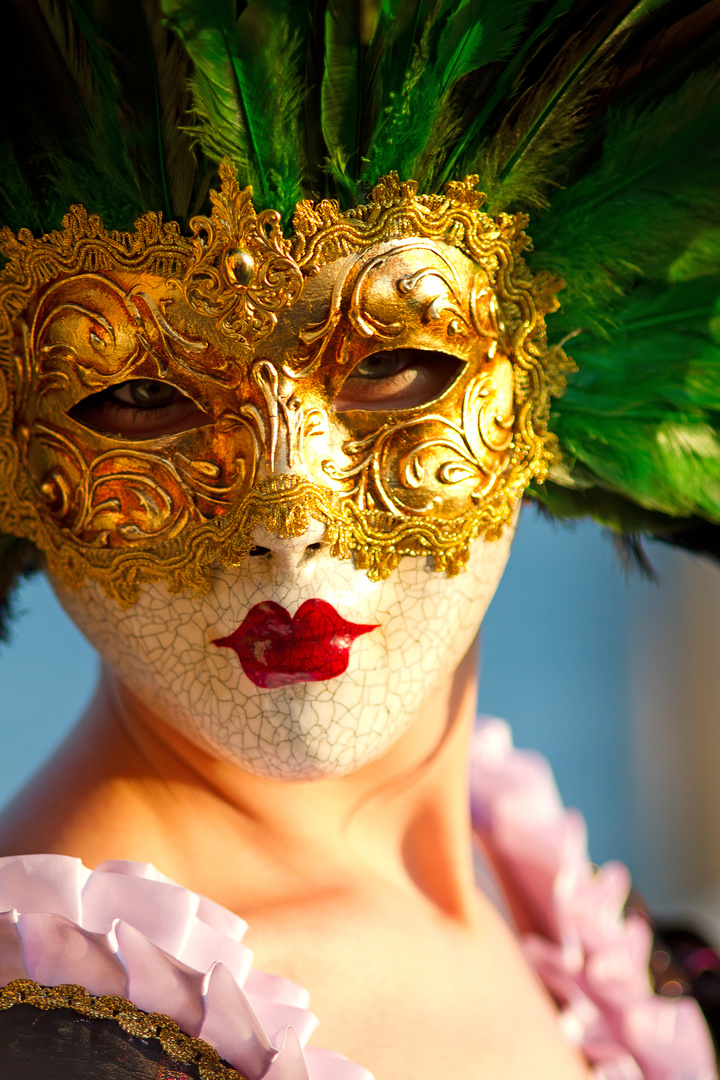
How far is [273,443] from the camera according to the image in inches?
31.6

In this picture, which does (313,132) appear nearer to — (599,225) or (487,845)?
(599,225)

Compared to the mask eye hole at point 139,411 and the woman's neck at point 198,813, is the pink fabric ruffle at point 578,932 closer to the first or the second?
the woman's neck at point 198,813

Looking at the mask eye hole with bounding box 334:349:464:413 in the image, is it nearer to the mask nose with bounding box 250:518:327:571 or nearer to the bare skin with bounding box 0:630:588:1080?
the mask nose with bounding box 250:518:327:571

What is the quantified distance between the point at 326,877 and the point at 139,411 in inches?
19.3

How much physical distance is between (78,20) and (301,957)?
797 millimetres

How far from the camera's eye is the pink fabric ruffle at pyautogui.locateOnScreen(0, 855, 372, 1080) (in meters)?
0.74

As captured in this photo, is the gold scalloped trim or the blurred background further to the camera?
the blurred background

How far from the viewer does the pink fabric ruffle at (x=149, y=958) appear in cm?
74

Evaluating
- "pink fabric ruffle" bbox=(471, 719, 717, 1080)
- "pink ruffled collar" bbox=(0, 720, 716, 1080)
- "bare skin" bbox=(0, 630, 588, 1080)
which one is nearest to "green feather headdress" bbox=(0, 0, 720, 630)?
"bare skin" bbox=(0, 630, 588, 1080)

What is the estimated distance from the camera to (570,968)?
49.0 inches

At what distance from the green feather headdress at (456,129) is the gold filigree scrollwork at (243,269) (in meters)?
0.03

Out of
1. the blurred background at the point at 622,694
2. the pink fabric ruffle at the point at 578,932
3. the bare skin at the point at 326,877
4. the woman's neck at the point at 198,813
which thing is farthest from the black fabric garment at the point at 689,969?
the blurred background at the point at 622,694

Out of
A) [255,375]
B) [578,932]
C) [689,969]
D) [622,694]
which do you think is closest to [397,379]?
[255,375]

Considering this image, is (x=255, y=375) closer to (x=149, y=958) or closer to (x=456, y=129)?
(x=456, y=129)
